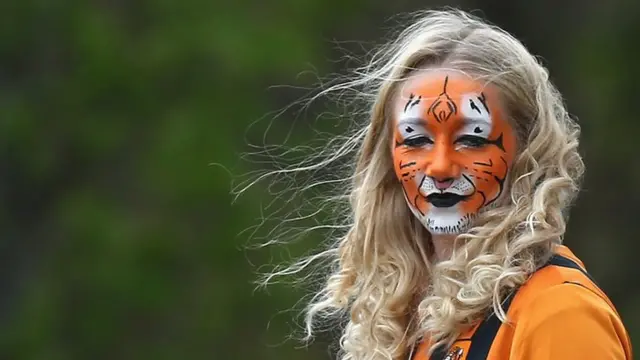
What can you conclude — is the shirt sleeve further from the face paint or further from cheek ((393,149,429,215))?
cheek ((393,149,429,215))

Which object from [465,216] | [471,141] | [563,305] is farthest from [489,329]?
[471,141]

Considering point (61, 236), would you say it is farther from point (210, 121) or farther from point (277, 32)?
point (277, 32)

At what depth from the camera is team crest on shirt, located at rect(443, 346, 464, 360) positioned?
3166mm

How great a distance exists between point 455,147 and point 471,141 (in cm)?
4

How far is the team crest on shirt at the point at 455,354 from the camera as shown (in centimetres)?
317

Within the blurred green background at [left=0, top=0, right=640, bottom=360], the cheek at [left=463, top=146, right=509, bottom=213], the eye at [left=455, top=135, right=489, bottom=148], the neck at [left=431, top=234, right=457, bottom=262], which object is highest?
the eye at [left=455, top=135, right=489, bottom=148]

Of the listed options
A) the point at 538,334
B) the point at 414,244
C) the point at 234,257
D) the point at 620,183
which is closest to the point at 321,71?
the point at 234,257

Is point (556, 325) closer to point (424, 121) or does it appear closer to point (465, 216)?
point (465, 216)

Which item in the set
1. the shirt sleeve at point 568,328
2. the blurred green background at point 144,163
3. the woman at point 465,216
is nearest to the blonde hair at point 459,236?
the woman at point 465,216

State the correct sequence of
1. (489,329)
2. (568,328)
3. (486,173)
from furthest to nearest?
(486,173) → (489,329) → (568,328)

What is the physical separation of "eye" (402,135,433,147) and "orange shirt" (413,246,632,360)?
436mm

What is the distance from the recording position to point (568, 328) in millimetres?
2914

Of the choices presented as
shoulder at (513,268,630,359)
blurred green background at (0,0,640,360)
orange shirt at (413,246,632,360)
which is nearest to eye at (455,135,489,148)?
orange shirt at (413,246,632,360)

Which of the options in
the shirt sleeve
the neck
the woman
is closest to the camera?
the shirt sleeve
